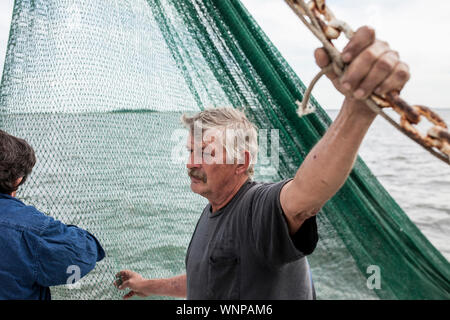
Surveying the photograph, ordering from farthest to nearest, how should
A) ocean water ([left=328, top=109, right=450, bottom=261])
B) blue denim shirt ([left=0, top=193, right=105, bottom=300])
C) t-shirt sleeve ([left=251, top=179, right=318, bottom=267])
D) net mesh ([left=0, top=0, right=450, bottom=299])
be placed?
ocean water ([left=328, top=109, right=450, bottom=261]) < net mesh ([left=0, top=0, right=450, bottom=299]) < blue denim shirt ([left=0, top=193, right=105, bottom=300]) < t-shirt sleeve ([left=251, top=179, right=318, bottom=267])

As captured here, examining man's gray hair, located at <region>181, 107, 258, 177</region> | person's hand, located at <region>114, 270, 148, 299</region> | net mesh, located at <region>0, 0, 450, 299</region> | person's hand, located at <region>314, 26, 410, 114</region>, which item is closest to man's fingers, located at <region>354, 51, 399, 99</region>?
person's hand, located at <region>314, 26, 410, 114</region>

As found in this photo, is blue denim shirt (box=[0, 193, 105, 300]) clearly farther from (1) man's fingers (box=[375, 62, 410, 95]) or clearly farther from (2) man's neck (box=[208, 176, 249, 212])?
(1) man's fingers (box=[375, 62, 410, 95])

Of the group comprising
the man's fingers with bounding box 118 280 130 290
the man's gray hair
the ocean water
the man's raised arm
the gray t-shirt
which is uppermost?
the man's raised arm

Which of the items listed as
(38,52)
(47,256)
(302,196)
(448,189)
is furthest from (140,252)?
(448,189)


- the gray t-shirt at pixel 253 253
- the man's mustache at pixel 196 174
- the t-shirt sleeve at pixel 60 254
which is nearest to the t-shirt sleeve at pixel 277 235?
the gray t-shirt at pixel 253 253

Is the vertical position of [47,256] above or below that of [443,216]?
above

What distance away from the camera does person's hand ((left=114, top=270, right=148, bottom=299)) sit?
2.16 meters

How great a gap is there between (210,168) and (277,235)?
1.51 ft

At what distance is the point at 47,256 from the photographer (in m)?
1.76

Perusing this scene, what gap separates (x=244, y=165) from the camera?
1.54 meters

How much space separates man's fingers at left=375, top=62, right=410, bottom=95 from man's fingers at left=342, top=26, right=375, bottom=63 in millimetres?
68

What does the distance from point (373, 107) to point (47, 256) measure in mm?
1517

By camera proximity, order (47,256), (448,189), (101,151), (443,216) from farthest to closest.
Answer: (448,189)
(443,216)
(101,151)
(47,256)

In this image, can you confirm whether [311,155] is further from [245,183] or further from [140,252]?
[140,252]
